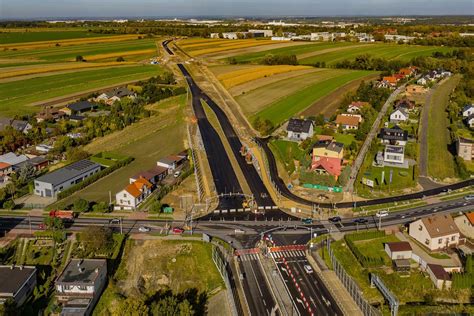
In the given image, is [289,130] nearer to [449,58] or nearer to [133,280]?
[133,280]

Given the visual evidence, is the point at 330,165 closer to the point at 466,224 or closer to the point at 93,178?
the point at 466,224

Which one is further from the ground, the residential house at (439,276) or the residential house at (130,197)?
the residential house at (130,197)

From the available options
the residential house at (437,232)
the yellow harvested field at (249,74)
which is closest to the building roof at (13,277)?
the residential house at (437,232)

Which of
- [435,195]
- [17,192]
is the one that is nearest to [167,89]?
[17,192]

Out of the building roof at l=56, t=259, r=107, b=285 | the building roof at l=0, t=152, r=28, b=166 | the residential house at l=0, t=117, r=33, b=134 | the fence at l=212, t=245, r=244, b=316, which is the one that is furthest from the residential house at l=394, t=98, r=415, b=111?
the building roof at l=56, t=259, r=107, b=285

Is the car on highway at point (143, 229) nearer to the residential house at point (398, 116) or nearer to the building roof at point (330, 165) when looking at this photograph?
the building roof at point (330, 165)

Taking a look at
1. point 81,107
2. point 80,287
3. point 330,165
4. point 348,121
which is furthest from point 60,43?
point 80,287

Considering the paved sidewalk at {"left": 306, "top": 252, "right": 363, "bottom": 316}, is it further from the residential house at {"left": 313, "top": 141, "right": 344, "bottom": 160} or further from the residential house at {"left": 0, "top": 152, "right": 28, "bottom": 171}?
the residential house at {"left": 0, "top": 152, "right": 28, "bottom": 171}
